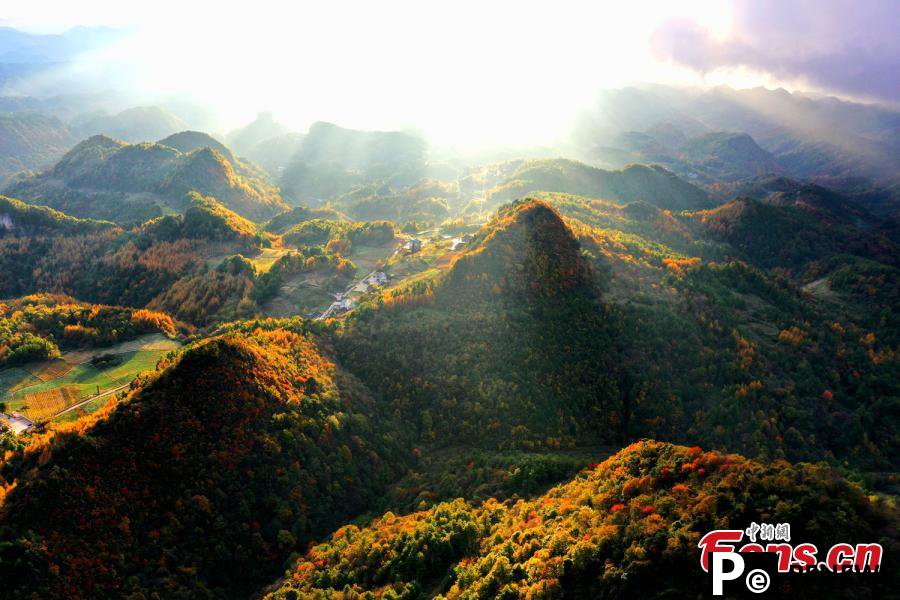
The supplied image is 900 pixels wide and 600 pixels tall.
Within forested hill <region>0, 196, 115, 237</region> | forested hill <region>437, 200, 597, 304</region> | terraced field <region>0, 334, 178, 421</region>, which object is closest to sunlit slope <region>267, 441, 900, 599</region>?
terraced field <region>0, 334, 178, 421</region>

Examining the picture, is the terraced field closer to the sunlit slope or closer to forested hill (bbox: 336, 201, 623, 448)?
forested hill (bbox: 336, 201, 623, 448)

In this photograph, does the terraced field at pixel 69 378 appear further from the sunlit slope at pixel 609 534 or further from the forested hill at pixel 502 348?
the sunlit slope at pixel 609 534

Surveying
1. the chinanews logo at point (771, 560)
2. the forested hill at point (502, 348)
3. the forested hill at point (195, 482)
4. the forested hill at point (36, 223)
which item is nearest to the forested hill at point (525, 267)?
the forested hill at point (502, 348)

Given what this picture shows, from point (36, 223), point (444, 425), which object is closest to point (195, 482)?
point (444, 425)

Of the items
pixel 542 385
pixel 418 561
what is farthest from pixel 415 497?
pixel 542 385

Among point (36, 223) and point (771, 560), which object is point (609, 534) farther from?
point (36, 223)
